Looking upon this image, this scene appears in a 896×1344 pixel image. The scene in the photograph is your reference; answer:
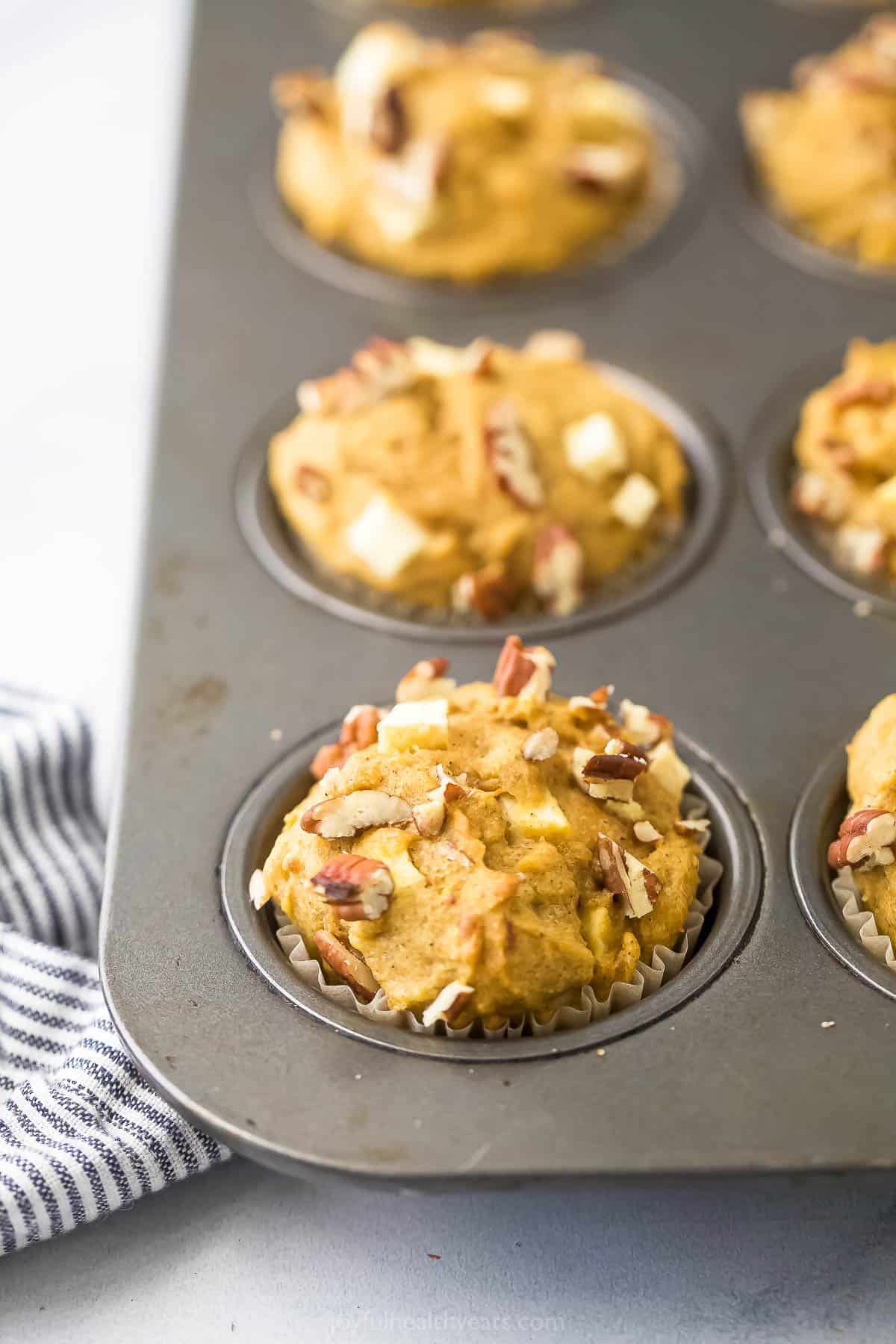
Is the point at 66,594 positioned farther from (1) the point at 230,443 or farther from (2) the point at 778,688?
(2) the point at 778,688

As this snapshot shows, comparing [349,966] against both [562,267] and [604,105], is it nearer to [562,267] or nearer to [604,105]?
[562,267]

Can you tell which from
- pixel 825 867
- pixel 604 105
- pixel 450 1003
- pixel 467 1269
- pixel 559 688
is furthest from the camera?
pixel 604 105

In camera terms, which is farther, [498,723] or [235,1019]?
[498,723]

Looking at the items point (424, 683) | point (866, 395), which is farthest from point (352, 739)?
point (866, 395)

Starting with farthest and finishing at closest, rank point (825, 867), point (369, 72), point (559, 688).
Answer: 1. point (369, 72)
2. point (559, 688)
3. point (825, 867)

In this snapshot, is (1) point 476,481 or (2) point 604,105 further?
(2) point 604,105

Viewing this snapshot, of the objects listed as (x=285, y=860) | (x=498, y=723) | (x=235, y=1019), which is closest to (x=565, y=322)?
(x=498, y=723)

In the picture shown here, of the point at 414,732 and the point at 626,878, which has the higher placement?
the point at 414,732
